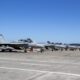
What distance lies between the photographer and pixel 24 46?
175 ft

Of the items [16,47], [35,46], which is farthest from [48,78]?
[35,46]

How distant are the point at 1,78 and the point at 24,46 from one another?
134ft

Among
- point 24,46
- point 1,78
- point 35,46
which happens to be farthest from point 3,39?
point 1,78

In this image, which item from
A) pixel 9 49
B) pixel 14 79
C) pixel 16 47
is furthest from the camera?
pixel 16 47

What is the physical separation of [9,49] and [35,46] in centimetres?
1493

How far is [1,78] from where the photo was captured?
12680 millimetres

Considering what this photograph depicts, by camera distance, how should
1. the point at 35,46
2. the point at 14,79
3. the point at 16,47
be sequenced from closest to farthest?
the point at 14,79 < the point at 16,47 < the point at 35,46

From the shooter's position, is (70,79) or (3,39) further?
(3,39)

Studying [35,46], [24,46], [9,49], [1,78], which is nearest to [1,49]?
[9,49]

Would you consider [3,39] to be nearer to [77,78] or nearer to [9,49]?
[9,49]

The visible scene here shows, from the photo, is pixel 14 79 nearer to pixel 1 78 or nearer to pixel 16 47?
pixel 1 78

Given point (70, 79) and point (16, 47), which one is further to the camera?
point (16, 47)

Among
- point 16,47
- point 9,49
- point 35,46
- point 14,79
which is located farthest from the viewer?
point 35,46

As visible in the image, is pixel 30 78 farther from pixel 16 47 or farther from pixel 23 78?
pixel 16 47
